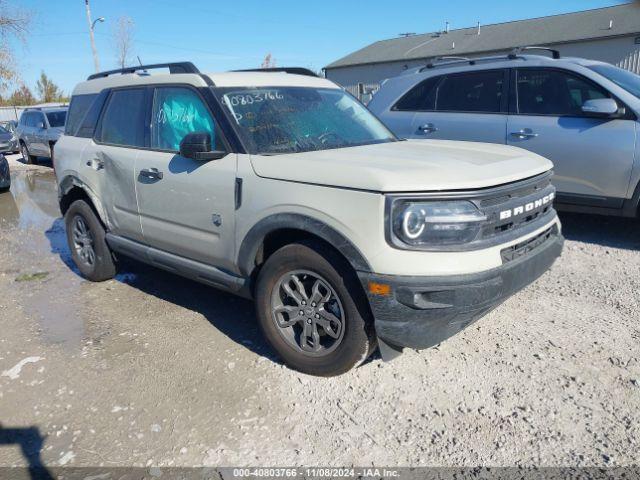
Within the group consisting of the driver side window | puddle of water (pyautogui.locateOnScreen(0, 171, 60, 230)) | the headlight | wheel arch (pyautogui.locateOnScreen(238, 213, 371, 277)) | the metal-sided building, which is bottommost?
puddle of water (pyautogui.locateOnScreen(0, 171, 60, 230))

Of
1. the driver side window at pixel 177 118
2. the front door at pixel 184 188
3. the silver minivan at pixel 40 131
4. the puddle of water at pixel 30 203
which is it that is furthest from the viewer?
the silver minivan at pixel 40 131

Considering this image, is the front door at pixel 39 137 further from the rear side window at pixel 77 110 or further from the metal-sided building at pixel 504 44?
the rear side window at pixel 77 110

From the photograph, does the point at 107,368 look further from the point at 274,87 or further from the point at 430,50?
the point at 430,50

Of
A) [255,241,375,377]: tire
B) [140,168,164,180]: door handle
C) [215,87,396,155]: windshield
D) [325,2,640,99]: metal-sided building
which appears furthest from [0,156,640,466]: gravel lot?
[325,2,640,99]: metal-sided building

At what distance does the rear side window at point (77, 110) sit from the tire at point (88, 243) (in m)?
0.80

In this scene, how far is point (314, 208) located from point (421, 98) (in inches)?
168

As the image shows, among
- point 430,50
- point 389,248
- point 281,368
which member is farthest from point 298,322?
point 430,50

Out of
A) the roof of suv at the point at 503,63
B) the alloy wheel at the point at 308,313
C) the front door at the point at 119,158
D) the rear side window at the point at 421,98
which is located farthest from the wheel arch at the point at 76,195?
the roof of suv at the point at 503,63

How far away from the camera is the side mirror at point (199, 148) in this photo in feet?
11.1

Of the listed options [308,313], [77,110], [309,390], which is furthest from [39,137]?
[309,390]

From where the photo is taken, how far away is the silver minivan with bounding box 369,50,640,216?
516cm

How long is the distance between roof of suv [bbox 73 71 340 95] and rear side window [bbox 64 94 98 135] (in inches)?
12.1

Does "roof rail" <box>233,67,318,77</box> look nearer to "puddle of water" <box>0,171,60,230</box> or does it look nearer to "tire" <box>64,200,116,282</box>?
"tire" <box>64,200,116,282</box>

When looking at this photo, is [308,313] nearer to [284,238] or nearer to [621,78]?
[284,238]
